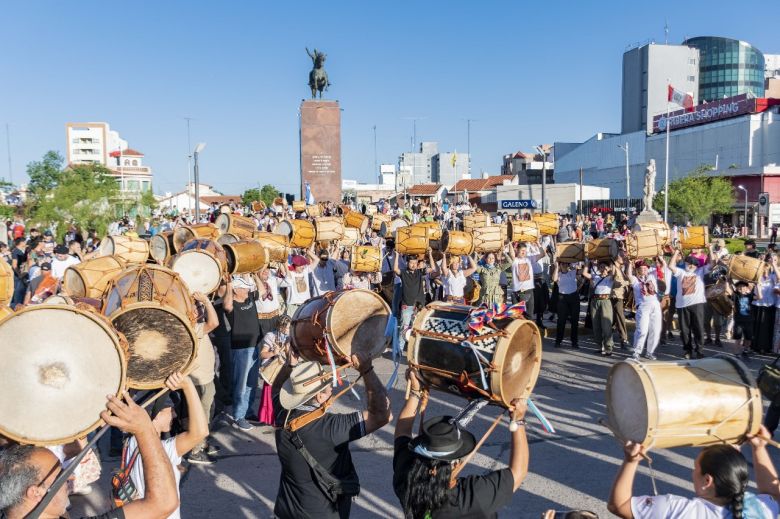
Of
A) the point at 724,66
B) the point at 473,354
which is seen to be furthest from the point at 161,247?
the point at 724,66

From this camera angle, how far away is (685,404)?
10.7 feet

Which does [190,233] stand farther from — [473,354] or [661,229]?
[661,229]

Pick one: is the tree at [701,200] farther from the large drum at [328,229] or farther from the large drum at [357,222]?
the large drum at [328,229]

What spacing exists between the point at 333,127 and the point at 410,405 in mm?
26678

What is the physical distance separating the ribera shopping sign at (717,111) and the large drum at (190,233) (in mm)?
69887

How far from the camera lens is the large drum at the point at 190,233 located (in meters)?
10.6

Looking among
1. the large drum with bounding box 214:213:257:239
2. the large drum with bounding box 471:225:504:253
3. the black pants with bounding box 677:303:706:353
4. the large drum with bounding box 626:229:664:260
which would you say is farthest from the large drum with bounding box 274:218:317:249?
the black pants with bounding box 677:303:706:353

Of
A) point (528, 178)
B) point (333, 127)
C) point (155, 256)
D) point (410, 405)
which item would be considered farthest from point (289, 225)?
point (528, 178)

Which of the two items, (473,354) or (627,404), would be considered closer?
(627,404)

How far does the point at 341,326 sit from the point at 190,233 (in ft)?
23.4

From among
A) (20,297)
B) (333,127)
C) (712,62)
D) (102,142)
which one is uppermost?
(712,62)

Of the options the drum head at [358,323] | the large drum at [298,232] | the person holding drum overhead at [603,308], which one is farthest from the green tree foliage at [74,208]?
the drum head at [358,323]

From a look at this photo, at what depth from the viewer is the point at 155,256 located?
426 inches

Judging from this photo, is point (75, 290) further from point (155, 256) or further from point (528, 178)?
point (528, 178)
